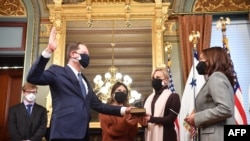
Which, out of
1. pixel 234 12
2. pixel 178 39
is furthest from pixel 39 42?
pixel 234 12

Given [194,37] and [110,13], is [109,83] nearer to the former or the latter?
[110,13]

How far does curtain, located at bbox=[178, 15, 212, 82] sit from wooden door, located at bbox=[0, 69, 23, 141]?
2.74 metres

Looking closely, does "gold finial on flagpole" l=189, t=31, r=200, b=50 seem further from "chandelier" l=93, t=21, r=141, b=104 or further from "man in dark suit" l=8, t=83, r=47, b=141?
"man in dark suit" l=8, t=83, r=47, b=141

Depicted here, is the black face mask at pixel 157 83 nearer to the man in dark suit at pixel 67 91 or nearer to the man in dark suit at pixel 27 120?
the man in dark suit at pixel 67 91

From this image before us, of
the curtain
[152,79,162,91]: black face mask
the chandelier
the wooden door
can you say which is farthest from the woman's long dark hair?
the wooden door

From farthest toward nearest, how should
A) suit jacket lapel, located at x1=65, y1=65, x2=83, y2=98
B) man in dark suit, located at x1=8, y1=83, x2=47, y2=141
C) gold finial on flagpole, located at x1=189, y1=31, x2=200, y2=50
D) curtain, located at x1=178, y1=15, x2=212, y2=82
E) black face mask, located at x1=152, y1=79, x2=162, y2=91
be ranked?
curtain, located at x1=178, y1=15, x2=212, y2=82, gold finial on flagpole, located at x1=189, y1=31, x2=200, y2=50, man in dark suit, located at x1=8, y1=83, x2=47, y2=141, black face mask, located at x1=152, y1=79, x2=162, y2=91, suit jacket lapel, located at x1=65, y1=65, x2=83, y2=98

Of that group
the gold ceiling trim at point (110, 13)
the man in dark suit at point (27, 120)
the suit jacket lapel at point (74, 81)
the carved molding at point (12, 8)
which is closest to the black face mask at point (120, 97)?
the suit jacket lapel at point (74, 81)

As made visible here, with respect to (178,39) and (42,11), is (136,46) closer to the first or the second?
(178,39)

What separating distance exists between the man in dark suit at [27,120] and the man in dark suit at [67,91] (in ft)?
5.45

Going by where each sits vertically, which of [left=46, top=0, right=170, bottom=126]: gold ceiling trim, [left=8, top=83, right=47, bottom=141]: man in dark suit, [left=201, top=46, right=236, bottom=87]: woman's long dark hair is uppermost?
[left=46, top=0, right=170, bottom=126]: gold ceiling trim

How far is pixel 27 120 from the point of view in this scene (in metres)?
3.95

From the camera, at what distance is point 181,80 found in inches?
218

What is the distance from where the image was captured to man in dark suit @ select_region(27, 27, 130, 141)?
2.24 metres

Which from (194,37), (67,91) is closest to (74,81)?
(67,91)
